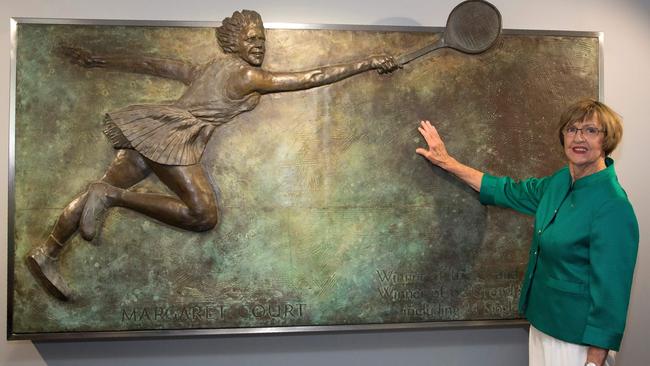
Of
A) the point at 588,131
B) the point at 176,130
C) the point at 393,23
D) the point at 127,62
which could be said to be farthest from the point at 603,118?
the point at 127,62

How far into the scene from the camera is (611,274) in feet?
6.36

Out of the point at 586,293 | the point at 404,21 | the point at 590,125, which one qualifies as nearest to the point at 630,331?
the point at 586,293

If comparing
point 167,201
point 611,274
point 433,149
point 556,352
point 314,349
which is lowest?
point 314,349

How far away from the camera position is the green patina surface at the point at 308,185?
2527mm

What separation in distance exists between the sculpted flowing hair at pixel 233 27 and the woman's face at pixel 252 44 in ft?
0.07

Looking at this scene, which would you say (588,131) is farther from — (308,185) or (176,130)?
(176,130)

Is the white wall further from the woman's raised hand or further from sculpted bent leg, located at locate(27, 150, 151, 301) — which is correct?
the woman's raised hand

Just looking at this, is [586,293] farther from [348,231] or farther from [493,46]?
[493,46]

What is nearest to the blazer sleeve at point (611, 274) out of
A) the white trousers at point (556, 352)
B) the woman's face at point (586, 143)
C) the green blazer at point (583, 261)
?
the green blazer at point (583, 261)

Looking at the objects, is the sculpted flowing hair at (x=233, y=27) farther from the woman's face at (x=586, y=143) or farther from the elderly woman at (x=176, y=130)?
the woman's face at (x=586, y=143)

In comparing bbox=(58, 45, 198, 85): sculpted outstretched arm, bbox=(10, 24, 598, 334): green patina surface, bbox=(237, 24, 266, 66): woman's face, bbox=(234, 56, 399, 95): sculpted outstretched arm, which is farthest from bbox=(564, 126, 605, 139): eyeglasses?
bbox=(58, 45, 198, 85): sculpted outstretched arm

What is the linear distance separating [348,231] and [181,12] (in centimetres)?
138

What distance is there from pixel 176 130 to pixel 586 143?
1761mm

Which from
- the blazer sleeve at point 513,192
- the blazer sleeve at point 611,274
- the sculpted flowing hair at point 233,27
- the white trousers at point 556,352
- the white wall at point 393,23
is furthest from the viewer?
the white wall at point 393,23
